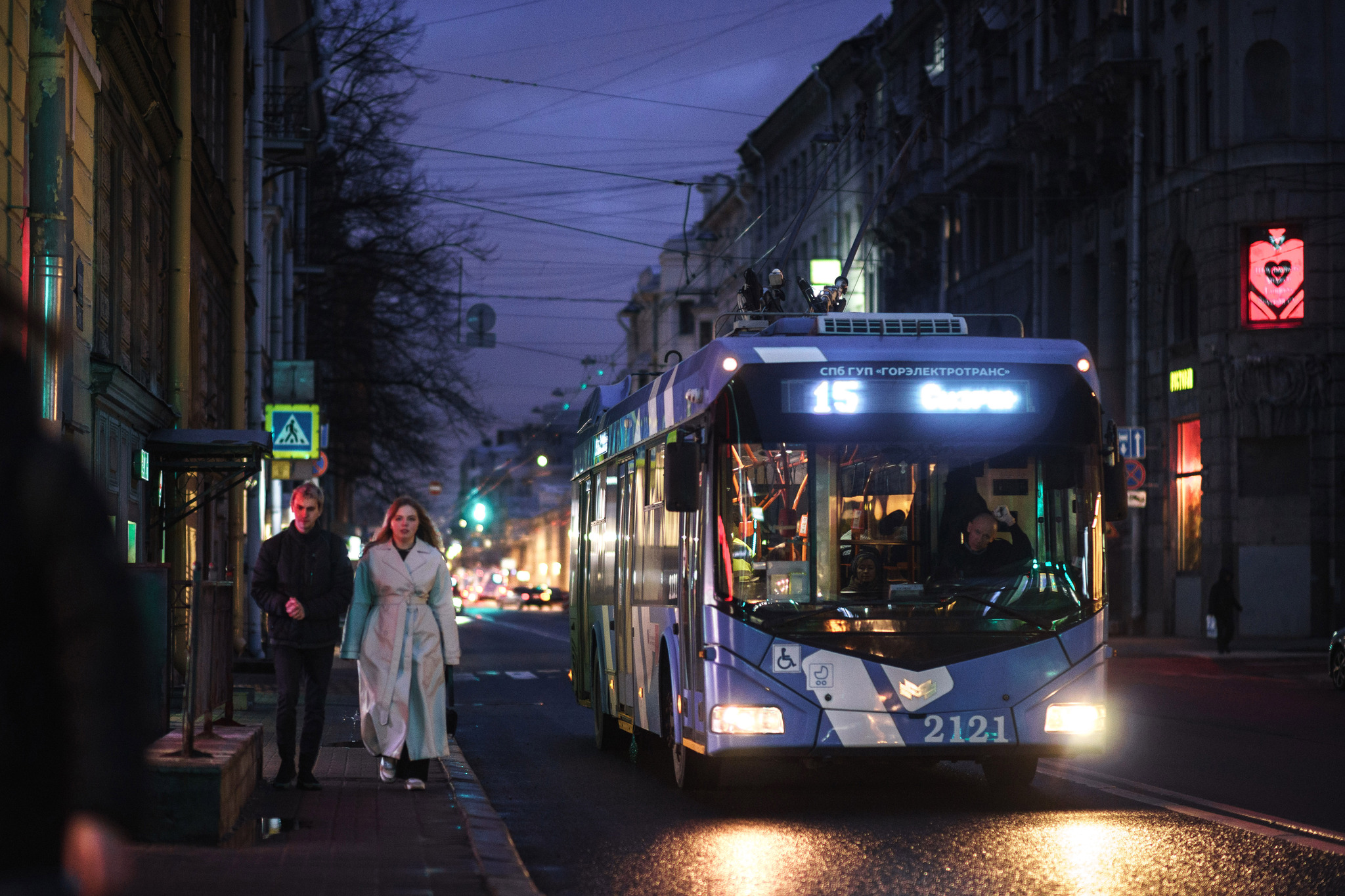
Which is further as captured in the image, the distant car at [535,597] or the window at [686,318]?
the window at [686,318]

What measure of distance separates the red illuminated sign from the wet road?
775 inches

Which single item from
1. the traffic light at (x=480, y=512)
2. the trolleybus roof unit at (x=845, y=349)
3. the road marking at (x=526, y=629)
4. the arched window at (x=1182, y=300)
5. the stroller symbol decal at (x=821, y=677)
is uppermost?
the arched window at (x=1182, y=300)

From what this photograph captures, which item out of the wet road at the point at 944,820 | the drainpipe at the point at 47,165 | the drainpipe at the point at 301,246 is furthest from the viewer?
the drainpipe at the point at 301,246

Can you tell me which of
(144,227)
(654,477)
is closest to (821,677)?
(654,477)

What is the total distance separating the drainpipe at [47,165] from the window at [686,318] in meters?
92.9

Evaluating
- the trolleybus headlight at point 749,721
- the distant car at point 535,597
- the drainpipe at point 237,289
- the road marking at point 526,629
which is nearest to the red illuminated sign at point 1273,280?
the road marking at point 526,629

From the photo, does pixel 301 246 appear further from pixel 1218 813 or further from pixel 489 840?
pixel 489 840

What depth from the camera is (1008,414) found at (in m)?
11.2

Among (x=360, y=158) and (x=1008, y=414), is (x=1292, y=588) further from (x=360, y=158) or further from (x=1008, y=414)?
(x=1008, y=414)

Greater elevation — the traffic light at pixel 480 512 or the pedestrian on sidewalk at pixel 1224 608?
the traffic light at pixel 480 512

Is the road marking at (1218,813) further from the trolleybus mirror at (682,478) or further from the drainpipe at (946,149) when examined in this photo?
the drainpipe at (946,149)

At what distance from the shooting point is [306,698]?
35.8 ft

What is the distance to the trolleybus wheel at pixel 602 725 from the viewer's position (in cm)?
1512

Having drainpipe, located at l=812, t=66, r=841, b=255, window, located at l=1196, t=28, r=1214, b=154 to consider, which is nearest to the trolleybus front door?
window, located at l=1196, t=28, r=1214, b=154
